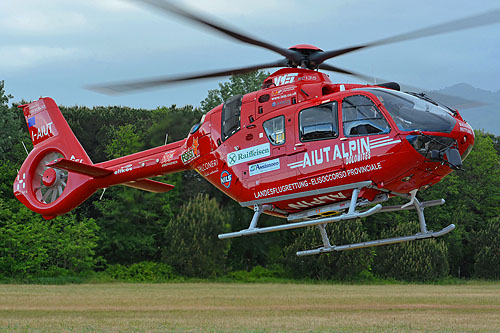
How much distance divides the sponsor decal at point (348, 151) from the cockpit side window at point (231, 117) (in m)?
1.84

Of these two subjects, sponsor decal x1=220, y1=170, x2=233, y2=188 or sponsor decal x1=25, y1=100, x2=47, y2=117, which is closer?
sponsor decal x1=220, y1=170, x2=233, y2=188

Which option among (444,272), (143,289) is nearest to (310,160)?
(143,289)

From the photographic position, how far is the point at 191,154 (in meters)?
13.7

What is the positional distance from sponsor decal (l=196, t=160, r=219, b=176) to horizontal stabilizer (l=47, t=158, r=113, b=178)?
2780 mm

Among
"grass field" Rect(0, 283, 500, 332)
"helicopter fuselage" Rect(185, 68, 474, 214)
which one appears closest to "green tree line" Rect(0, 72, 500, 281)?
"grass field" Rect(0, 283, 500, 332)

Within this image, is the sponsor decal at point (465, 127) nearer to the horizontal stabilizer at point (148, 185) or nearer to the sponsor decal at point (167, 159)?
the sponsor decal at point (167, 159)

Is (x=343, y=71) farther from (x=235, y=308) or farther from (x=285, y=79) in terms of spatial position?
(x=235, y=308)

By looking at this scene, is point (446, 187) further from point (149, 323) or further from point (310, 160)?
point (310, 160)

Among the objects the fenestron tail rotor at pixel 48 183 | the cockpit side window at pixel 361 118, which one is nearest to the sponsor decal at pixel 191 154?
the cockpit side window at pixel 361 118

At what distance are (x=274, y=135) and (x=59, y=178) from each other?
23.0 ft

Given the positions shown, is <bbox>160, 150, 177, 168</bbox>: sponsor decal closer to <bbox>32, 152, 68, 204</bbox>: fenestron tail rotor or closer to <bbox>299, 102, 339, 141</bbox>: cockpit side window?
<bbox>32, 152, 68, 204</bbox>: fenestron tail rotor

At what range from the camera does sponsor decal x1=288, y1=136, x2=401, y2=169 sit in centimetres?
1075

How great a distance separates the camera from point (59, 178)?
16.3 meters

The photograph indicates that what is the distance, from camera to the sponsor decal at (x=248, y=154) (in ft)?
39.3
